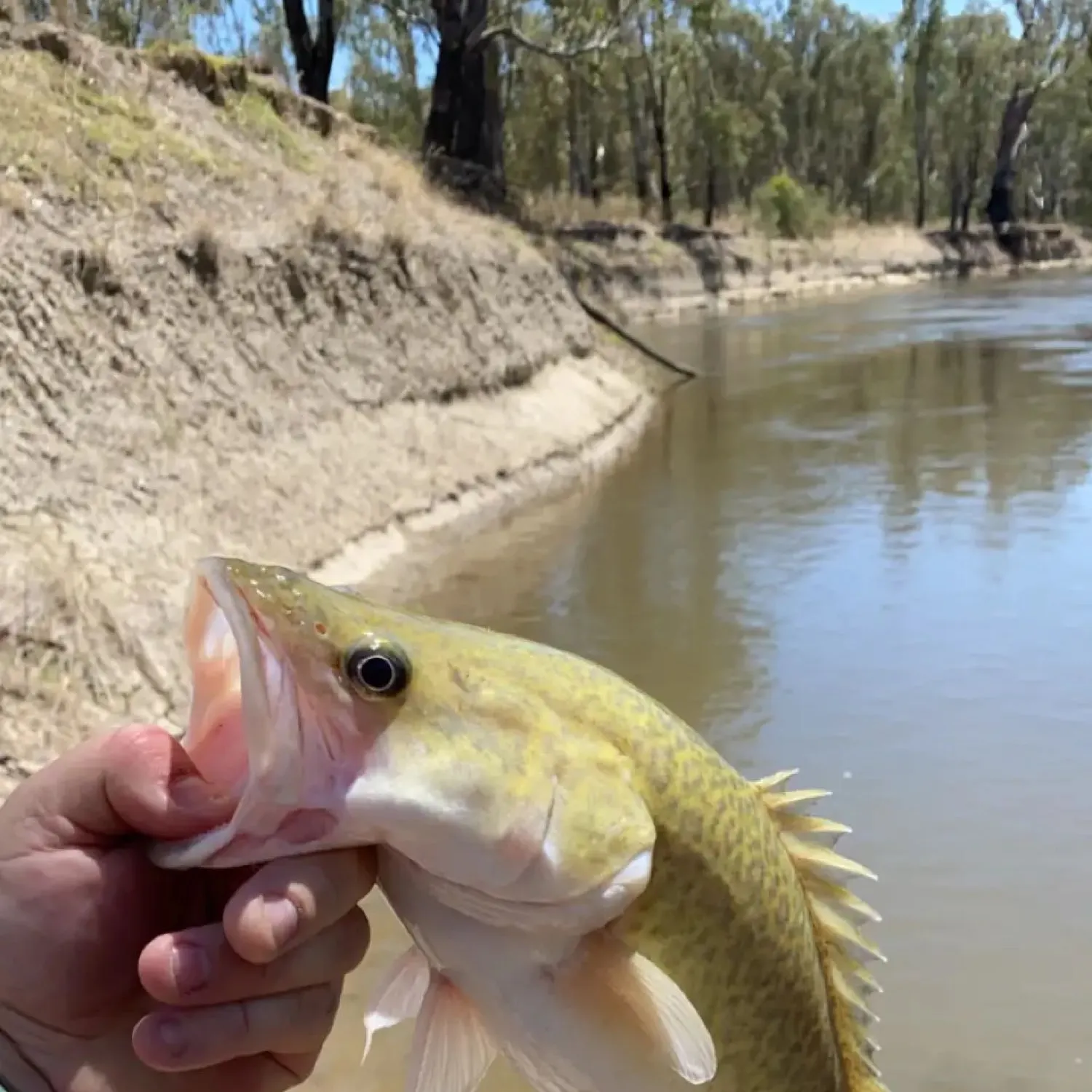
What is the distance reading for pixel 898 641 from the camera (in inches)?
283

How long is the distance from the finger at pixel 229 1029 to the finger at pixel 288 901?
0.38 ft

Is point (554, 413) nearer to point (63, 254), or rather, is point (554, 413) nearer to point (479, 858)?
point (63, 254)

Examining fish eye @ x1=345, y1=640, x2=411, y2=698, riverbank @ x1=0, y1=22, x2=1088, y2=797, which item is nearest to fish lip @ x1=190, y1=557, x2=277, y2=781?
fish eye @ x1=345, y1=640, x2=411, y2=698

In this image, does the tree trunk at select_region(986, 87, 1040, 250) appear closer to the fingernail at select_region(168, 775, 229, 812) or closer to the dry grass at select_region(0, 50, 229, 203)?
the dry grass at select_region(0, 50, 229, 203)

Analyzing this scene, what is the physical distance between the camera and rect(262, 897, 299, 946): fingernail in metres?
1.57

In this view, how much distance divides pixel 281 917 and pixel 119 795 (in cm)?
32

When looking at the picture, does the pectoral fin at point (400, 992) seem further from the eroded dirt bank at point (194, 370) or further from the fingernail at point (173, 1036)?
the eroded dirt bank at point (194, 370)

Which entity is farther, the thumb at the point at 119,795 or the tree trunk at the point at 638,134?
the tree trunk at the point at 638,134

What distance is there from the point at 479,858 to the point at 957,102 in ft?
238

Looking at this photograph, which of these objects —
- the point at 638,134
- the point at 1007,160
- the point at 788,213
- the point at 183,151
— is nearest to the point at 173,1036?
the point at 183,151

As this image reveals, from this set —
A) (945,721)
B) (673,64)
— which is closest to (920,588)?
(945,721)

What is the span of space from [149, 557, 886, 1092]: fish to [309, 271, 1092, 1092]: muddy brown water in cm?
206

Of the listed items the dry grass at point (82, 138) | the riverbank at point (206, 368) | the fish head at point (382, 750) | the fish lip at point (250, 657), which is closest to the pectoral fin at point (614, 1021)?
the fish head at point (382, 750)

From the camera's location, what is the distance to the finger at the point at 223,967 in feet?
5.24
